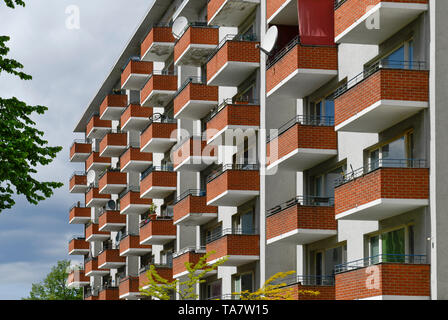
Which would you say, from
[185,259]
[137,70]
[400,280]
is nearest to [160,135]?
[137,70]

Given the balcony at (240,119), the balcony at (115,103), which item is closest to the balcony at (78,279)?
the balcony at (115,103)

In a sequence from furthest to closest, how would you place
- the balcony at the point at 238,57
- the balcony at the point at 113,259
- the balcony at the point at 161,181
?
the balcony at the point at 113,259, the balcony at the point at 161,181, the balcony at the point at 238,57

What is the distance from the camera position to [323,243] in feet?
108

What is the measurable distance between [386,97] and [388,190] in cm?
258

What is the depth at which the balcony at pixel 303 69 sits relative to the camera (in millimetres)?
32062

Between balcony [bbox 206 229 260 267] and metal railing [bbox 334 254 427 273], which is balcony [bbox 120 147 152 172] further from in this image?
metal railing [bbox 334 254 427 273]

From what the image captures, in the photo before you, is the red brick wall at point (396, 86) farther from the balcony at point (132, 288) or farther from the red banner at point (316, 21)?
the balcony at point (132, 288)

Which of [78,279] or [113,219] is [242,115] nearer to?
[113,219]

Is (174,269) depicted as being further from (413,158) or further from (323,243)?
(413,158)

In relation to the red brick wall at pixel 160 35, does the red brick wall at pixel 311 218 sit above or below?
Answer: below

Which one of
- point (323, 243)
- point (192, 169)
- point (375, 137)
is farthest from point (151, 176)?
point (375, 137)

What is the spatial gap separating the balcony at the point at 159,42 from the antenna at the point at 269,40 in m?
18.7

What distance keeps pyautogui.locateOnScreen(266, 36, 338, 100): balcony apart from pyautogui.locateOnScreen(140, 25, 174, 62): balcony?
20.8 metres

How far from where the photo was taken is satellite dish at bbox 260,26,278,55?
34.4 m
